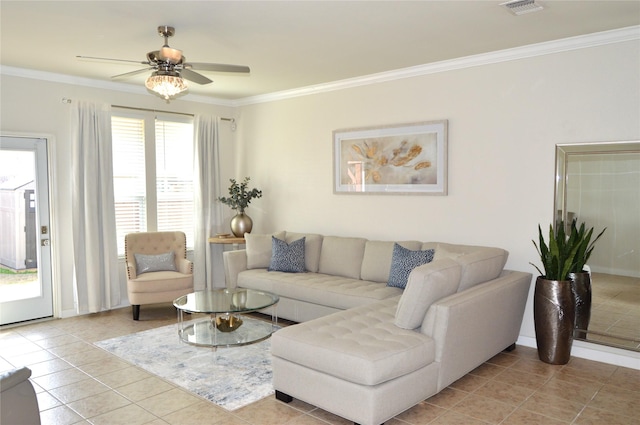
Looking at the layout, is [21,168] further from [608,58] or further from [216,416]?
[608,58]

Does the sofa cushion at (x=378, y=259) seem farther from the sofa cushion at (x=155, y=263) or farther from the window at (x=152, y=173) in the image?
the window at (x=152, y=173)

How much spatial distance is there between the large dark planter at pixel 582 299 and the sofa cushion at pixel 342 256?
2123 mm

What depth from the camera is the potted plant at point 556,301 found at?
3947mm

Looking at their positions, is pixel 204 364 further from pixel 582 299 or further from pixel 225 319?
pixel 582 299

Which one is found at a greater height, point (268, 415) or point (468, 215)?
point (468, 215)

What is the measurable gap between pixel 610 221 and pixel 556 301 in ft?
2.75

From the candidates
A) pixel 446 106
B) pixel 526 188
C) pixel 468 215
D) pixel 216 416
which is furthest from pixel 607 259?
pixel 216 416

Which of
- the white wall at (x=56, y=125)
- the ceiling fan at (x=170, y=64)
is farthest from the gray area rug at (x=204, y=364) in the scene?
the ceiling fan at (x=170, y=64)

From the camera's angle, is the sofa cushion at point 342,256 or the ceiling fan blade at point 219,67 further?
the sofa cushion at point 342,256

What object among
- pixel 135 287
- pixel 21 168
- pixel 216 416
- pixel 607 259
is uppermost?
pixel 21 168

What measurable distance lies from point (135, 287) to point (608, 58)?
16.8 ft

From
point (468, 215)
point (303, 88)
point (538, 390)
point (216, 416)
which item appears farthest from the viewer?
point (303, 88)

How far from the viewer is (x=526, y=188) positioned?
14.8 ft

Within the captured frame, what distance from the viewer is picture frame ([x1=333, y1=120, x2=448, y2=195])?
5105mm
